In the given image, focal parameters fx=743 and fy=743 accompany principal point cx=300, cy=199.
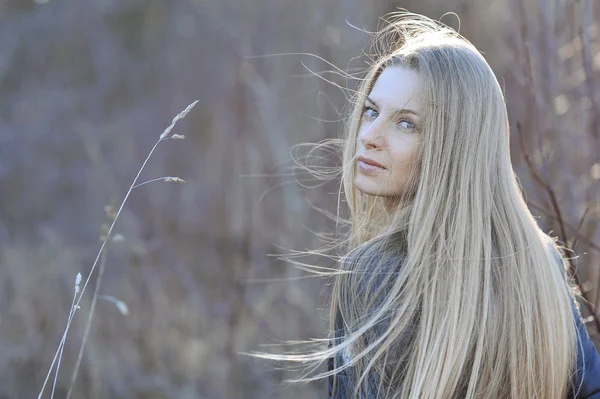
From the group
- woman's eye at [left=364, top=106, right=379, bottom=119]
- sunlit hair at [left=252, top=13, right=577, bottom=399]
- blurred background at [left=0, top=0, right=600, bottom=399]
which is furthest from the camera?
blurred background at [left=0, top=0, right=600, bottom=399]

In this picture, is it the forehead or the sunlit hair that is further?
the forehead

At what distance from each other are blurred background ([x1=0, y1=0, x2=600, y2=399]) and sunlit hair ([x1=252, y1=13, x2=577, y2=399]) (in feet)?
0.90

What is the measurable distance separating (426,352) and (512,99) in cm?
275

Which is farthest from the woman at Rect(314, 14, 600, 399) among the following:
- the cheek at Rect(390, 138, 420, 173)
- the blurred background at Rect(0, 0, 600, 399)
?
the blurred background at Rect(0, 0, 600, 399)

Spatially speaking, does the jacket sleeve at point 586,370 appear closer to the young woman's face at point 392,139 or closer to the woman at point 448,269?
the woman at point 448,269

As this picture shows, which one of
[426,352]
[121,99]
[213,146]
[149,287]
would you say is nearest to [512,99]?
[149,287]

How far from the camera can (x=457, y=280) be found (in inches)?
63.5

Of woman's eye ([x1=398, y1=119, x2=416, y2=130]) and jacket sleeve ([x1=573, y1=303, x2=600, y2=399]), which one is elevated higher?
woman's eye ([x1=398, y1=119, x2=416, y2=130])

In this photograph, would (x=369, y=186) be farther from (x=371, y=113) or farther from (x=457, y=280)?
(x=457, y=280)

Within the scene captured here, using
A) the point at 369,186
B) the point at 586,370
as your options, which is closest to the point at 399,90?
the point at 369,186

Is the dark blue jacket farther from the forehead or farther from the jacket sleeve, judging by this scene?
the forehead

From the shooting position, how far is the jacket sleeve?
1.70m

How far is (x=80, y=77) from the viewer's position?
7145 mm

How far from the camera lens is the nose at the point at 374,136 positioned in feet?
5.70
